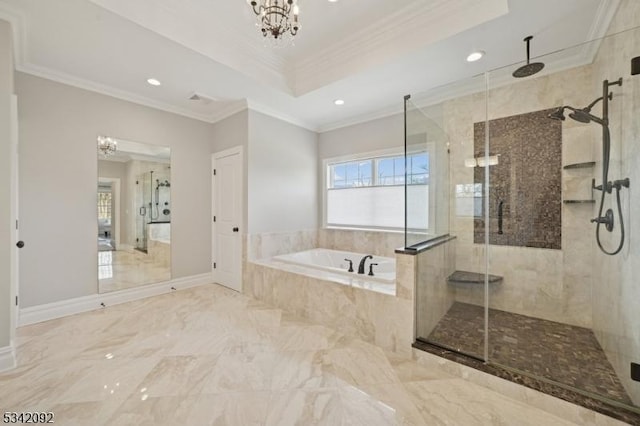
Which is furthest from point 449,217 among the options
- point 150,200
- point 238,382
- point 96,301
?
point 96,301

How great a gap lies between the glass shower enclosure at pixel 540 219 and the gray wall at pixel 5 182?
10.6ft

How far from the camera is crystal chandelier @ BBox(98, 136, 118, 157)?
316 cm

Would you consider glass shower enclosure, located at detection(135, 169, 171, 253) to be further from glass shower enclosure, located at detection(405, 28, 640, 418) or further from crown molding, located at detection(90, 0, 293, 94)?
glass shower enclosure, located at detection(405, 28, 640, 418)

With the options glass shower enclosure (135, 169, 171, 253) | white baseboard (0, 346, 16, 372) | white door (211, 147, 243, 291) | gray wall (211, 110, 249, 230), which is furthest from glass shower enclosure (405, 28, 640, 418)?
glass shower enclosure (135, 169, 171, 253)

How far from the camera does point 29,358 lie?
6.70 ft

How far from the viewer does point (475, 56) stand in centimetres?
248

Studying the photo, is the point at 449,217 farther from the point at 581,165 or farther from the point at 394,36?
the point at 394,36

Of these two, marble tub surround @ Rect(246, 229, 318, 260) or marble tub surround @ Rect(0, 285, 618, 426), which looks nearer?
marble tub surround @ Rect(0, 285, 618, 426)

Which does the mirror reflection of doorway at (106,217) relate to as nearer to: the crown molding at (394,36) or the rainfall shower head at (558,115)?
the crown molding at (394,36)

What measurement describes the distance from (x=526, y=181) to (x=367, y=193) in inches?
79.2

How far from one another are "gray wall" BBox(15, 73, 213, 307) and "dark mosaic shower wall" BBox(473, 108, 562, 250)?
4446 mm

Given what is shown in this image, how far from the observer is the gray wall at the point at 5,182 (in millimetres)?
1931

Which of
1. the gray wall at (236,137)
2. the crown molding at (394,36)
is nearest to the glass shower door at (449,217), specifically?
the crown molding at (394,36)

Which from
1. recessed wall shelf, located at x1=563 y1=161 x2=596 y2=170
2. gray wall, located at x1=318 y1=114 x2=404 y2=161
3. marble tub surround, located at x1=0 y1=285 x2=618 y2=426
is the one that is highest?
gray wall, located at x1=318 y1=114 x2=404 y2=161
